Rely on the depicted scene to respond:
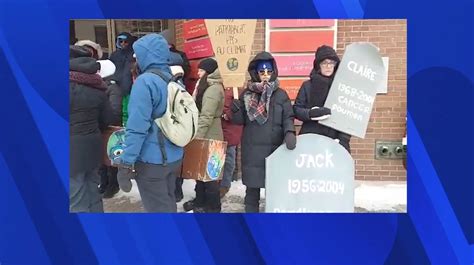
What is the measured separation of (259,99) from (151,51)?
756mm

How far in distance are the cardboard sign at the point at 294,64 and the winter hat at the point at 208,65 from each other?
1.29 feet

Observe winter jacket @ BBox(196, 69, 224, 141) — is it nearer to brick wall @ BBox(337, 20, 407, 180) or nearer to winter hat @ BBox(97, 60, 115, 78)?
winter hat @ BBox(97, 60, 115, 78)

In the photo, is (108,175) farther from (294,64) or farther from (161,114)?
(294,64)

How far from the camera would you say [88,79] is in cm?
300

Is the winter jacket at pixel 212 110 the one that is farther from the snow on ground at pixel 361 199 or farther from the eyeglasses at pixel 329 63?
the eyeglasses at pixel 329 63

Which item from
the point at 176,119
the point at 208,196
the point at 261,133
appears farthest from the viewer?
the point at 261,133

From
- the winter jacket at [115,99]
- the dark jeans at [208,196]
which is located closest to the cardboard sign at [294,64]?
the dark jeans at [208,196]

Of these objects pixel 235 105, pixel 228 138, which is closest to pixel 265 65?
pixel 235 105

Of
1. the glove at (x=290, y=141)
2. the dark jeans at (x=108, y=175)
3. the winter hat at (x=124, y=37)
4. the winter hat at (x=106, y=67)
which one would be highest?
the winter hat at (x=124, y=37)

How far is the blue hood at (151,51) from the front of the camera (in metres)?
2.86

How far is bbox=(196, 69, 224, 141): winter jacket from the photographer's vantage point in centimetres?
308

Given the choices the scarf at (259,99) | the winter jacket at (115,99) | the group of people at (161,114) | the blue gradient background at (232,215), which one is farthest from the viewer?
the scarf at (259,99)

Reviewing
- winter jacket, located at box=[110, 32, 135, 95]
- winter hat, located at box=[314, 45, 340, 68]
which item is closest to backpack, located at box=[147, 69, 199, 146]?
winter jacket, located at box=[110, 32, 135, 95]
